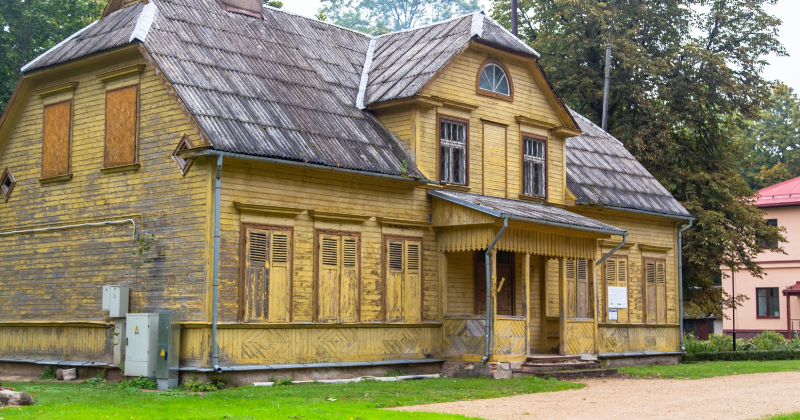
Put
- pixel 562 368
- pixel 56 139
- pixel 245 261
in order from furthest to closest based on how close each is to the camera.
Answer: pixel 562 368
pixel 56 139
pixel 245 261

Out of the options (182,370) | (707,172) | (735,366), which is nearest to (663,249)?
(735,366)

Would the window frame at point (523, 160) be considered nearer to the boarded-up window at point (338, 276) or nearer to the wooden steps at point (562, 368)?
the wooden steps at point (562, 368)

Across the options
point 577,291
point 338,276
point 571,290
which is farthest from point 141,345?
point 577,291

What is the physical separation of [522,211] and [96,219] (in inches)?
359

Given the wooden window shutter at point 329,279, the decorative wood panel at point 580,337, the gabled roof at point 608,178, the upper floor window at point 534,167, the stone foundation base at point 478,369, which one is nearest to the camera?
the wooden window shutter at point 329,279

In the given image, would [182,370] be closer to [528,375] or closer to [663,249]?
[528,375]

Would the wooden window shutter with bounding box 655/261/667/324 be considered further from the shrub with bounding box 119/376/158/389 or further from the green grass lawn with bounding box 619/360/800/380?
the shrub with bounding box 119/376/158/389

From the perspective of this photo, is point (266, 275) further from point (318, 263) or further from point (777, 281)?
point (777, 281)

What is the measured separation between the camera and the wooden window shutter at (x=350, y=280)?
64.8ft

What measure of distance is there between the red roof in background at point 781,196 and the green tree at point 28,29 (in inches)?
1329

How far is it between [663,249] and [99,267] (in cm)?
1687

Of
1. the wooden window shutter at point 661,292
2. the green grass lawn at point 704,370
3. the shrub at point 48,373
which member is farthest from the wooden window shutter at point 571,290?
the shrub at point 48,373

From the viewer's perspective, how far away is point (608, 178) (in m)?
28.0

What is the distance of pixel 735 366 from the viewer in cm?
2617
